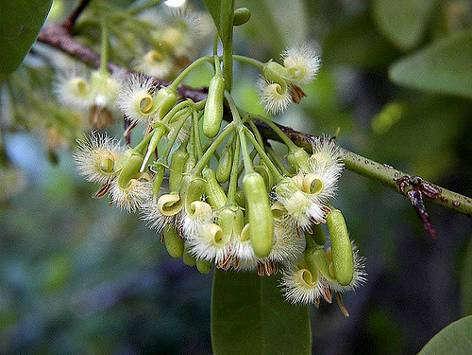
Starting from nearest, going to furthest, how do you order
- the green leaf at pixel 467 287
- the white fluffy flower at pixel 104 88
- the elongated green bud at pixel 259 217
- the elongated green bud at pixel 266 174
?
the elongated green bud at pixel 259 217
the elongated green bud at pixel 266 174
the white fluffy flower at pixel 104 88
the green leaf at pixel 467 287

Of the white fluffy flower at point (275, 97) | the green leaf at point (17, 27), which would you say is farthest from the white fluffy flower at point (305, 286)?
the green leaf at point (17, 27)

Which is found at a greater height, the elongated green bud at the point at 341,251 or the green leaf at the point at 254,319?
the elongated green bud at the point at 341,251

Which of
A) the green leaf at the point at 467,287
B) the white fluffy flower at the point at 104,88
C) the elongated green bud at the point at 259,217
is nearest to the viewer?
the elongated green bud at the point at 259,217

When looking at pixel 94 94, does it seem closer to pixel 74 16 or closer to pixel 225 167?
pixel 74 16

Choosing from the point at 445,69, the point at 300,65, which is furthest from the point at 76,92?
the point at 445,69

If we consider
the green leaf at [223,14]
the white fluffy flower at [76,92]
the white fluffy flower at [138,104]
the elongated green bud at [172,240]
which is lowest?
the white fluffy flower at [76,92]

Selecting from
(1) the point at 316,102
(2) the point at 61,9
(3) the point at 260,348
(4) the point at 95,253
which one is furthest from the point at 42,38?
(4) the point at 95,253

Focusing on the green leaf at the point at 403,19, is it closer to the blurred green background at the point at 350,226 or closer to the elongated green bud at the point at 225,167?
the blurred green background at the point at 350,226

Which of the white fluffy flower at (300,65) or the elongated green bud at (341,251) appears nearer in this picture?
the elongated green bud at (341,251)
